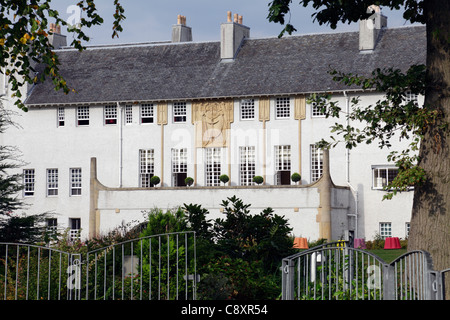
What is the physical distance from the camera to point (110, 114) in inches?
2154

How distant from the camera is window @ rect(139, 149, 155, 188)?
53.2 m

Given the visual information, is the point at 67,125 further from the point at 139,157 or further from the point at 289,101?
the point at 289,101

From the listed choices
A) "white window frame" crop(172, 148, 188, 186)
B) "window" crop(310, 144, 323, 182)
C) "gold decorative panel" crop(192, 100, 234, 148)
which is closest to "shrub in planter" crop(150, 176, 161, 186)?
"white window frame" crop(172, 148, 188, 186)

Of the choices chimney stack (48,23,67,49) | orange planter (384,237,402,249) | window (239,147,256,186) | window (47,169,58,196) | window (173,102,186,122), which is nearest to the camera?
orange planter (384,237,402,249)

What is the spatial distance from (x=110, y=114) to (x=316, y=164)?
1384cm

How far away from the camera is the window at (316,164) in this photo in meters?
49.9

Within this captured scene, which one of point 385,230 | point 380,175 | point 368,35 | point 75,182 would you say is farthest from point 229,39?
point 385,230

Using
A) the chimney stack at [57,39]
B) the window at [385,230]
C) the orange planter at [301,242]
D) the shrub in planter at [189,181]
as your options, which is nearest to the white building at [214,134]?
the window at [385,230]

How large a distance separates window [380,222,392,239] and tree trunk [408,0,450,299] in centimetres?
3220

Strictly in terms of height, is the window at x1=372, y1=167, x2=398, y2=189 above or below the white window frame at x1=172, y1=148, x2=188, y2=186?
below

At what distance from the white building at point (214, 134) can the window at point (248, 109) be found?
0.22 feet

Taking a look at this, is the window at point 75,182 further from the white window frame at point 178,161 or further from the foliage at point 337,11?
the foliage at point 337,11

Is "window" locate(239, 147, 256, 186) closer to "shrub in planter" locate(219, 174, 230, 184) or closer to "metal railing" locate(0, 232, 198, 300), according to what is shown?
"shrub in planter" locate(219, 174, 230, 184)

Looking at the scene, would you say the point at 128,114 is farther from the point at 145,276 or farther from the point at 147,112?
the point at 145,276
